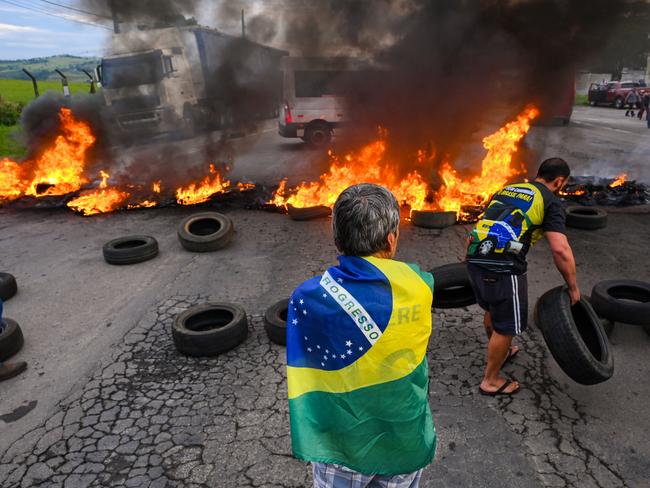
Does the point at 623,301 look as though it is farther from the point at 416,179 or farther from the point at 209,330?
the point at 416,179

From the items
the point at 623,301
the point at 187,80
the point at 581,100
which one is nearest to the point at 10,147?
the point at 187,80

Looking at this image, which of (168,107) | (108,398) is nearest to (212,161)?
(168,107)

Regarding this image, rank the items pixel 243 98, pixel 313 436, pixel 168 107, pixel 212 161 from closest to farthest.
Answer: pixel 313 436
pixel 212 161
pixel 243 98
pixel 168 107

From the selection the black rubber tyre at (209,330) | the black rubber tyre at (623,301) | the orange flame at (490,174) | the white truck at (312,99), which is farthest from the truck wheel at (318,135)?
the black rubber tyre at (623,301)

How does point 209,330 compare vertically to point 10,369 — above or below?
above

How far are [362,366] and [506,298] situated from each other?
2.32 meters

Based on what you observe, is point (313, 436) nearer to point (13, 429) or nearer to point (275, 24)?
point (13, 429)

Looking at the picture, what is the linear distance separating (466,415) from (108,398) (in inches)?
123

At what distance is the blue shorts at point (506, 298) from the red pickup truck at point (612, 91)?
34031 millimetres

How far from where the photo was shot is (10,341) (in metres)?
4.41

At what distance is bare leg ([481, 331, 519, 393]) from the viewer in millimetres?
3613

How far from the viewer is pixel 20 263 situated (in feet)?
22.6

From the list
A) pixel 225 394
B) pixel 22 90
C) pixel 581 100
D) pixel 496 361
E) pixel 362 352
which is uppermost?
pixel 22 90

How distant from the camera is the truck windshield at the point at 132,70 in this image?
17094 mm
